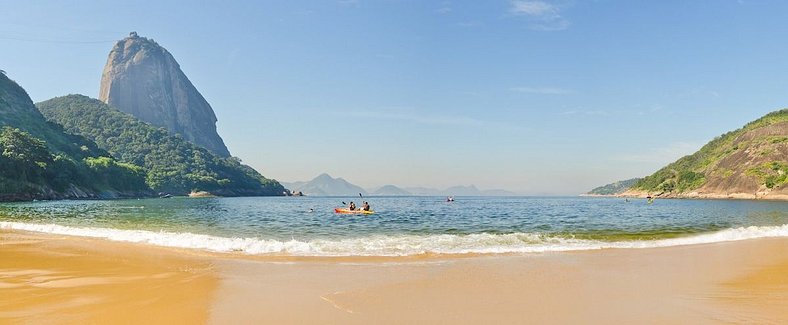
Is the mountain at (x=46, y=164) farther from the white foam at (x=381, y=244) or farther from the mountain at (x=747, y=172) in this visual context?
the mountain at (x=747, y=172)

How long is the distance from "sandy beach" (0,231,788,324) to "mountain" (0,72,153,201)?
102091mm

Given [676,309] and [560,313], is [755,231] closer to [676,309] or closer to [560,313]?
[676,309]

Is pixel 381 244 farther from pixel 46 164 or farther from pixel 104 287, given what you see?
pixel 46 164

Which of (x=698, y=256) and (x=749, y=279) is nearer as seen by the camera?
(x=749, y=279)

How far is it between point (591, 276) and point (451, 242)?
884cm

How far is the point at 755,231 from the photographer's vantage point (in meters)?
28.0

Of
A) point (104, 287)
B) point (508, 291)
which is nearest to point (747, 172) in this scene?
point (508, 291)

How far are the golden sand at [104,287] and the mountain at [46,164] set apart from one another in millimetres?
98439

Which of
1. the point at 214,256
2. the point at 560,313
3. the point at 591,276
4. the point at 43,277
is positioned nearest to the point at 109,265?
the point at 43,277

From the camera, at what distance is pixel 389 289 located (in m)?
10.0

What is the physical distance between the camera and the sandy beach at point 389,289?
7.83 meters

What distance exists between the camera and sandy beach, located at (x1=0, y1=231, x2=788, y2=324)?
7.83 meters

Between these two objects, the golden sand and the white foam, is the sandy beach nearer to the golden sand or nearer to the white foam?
the golden sand

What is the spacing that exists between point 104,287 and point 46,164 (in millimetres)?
122780
